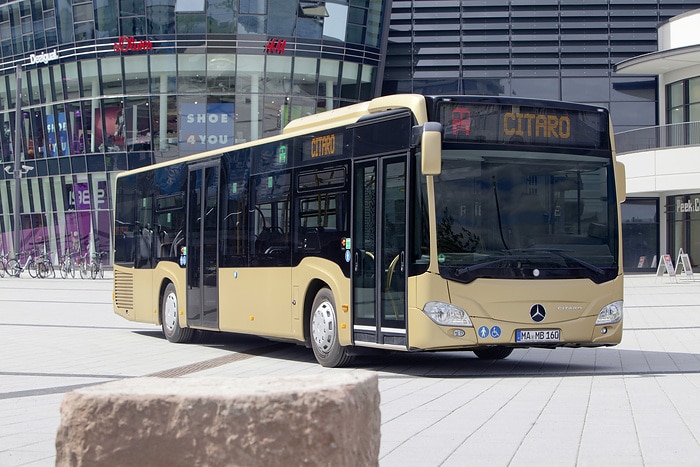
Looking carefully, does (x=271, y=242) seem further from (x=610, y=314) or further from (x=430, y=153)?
(x=610, y=314)

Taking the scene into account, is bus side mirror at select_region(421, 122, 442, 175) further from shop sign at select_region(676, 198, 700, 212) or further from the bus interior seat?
shop sign at select_region(676, 198, 700, 212)

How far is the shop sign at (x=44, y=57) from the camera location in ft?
170

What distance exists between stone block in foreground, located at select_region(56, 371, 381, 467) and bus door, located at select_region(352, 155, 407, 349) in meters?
7.82

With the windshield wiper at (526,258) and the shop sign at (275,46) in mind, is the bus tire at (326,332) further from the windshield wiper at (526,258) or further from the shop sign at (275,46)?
the shop sign at (275,46)

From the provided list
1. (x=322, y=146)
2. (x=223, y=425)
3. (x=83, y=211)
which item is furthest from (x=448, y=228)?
(x=83, y=211)

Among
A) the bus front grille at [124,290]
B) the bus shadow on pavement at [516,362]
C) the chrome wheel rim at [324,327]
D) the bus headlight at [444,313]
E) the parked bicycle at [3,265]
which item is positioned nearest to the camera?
the bus headlight at [444,313]

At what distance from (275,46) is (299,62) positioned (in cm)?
119

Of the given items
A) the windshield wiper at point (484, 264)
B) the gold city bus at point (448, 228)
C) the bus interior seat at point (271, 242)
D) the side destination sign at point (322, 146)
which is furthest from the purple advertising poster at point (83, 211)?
the windshield wiper at point (484, 264)

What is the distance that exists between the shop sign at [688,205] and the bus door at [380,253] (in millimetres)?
35233

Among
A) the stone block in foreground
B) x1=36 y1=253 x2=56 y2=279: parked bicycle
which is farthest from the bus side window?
x1=36 y1=253 x2=56 y2=279: parked bicycle

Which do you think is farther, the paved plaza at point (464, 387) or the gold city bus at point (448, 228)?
the gold city bus at point (448, 228)

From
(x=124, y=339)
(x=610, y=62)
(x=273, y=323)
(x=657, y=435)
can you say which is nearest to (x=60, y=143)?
(x=610, y=62)

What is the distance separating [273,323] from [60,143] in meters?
40.8

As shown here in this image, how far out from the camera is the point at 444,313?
11820 mm
